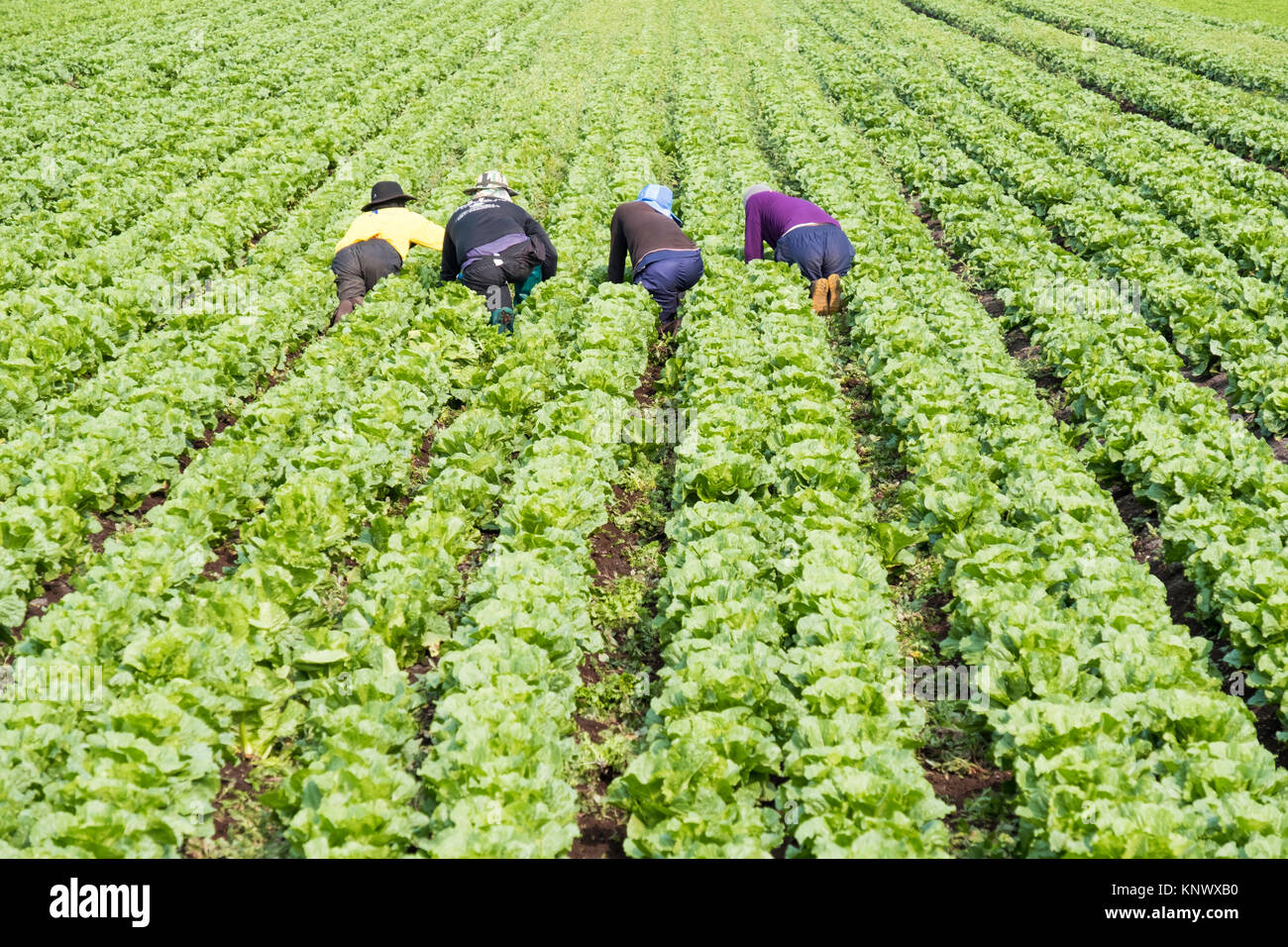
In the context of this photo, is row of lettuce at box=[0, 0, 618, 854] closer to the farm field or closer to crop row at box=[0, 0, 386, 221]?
the farm field

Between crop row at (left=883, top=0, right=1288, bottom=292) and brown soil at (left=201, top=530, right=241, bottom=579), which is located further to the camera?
crop row at (left=883, top=0, right=1288, bottom=292)

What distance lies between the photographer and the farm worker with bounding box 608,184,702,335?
10.1 meters

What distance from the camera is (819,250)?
1080 cm

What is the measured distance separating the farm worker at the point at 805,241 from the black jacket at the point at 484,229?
2.62 metres

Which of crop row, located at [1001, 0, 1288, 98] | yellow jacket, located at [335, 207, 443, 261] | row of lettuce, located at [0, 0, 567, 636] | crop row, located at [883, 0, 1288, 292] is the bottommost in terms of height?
row of lettuce, located at [0, 0, 567, 636]

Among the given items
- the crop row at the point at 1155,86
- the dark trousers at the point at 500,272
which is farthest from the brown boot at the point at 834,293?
the crop row at the point at 1155,86

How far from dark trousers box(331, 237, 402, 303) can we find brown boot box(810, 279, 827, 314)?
4.85 m

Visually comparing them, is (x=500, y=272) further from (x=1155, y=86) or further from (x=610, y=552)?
(x=1155, y=86)

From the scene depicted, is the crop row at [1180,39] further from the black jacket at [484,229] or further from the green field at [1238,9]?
the black jacket at [484,229]

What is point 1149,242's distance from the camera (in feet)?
39.9

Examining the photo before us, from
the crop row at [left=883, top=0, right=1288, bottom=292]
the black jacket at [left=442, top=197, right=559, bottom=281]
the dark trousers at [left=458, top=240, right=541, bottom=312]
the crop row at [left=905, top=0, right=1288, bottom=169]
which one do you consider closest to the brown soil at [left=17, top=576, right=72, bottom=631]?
the dark trousers at [left=458, top=240, right=541, bottom=312]

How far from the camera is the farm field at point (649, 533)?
4.34 meters

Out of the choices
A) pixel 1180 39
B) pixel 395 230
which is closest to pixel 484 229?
pixel 395 230
